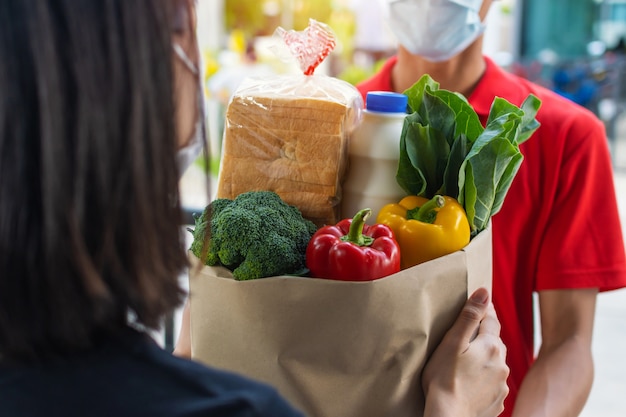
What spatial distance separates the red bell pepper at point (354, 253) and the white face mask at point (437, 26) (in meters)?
0.65

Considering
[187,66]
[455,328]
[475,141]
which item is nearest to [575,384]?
[455,328]

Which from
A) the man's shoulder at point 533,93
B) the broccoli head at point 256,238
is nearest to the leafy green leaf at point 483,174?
the broccoli head at point 256,238

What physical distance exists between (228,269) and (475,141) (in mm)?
417

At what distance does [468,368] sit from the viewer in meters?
1.06

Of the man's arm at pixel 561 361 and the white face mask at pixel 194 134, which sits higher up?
the white face mask at pixel 194 134

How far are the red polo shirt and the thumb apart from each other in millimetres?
387

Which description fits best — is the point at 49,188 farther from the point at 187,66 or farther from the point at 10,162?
the point at 187,66

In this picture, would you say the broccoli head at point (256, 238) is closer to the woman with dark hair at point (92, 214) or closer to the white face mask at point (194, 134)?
the white face mask at point (194, 134)

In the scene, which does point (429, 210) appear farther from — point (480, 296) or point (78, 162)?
point (78, 162)

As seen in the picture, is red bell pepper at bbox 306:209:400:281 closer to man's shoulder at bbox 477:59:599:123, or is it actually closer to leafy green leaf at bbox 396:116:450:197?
leafy green leaf at bbox 396:116:450:197

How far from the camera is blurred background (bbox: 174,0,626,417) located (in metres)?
4.30

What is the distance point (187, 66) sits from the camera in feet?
2.54

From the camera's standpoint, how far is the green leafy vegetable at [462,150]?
43.0 inches

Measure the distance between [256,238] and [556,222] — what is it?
70 cm
